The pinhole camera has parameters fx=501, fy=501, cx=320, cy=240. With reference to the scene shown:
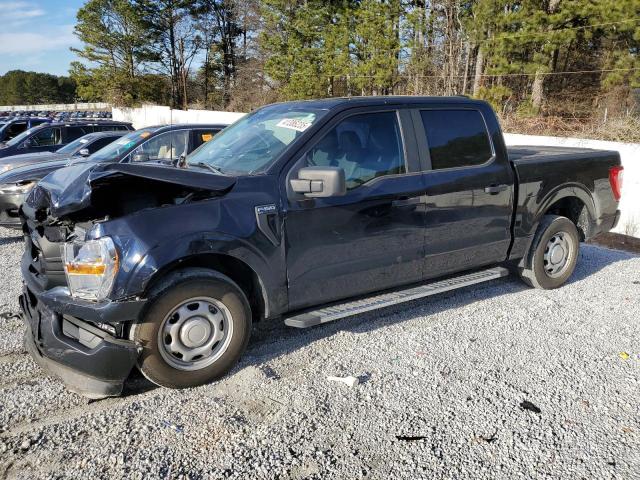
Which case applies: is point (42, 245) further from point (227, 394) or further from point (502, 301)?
point (502, 301)

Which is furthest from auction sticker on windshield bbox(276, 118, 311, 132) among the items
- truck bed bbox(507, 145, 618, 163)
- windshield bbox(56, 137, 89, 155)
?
windshield bbox(56, 137, 89, 155)

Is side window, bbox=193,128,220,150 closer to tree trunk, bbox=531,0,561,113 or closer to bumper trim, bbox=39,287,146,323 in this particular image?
bumper trim, bbox=39,287,146,323

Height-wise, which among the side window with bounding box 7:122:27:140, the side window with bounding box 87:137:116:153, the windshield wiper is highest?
the side window with bounding box 7:122:27:140

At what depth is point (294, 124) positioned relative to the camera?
12.8 feet

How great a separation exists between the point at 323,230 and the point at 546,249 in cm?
290

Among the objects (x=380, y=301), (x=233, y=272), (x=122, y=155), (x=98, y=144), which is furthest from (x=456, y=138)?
(x=98, y=144)

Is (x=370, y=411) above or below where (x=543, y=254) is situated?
below

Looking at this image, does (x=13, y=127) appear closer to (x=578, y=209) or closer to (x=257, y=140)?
(x=257, y=140)

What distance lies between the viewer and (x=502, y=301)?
16.7 ft

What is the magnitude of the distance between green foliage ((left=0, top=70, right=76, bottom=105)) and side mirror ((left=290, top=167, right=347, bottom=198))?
340ft

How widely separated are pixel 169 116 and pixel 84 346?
3408 centimetres

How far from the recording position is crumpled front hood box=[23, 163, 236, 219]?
2.98 m

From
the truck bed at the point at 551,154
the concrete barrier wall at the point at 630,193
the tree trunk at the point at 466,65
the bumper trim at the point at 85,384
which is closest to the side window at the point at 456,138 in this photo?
the truck bed at the point at 551,154

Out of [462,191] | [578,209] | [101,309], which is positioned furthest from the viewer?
[578,209]
